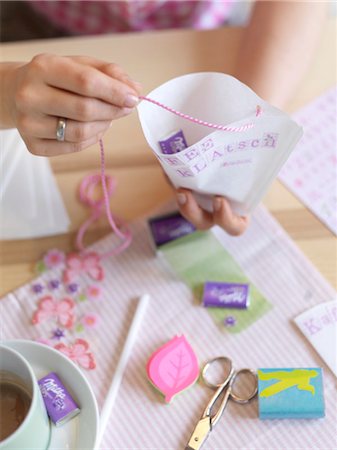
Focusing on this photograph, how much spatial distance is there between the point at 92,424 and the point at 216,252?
24cm

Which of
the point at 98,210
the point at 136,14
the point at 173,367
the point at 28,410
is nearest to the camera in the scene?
the point at 28,410

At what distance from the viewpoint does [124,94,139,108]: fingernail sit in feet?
1.66

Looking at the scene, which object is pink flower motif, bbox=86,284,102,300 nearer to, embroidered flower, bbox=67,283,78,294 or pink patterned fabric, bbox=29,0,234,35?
embroidered flower, bbox=67,283,78,294

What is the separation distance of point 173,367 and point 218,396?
0.05m

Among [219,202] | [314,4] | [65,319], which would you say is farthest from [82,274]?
[314,4]

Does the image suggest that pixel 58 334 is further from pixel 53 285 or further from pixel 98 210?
pixel 98 210

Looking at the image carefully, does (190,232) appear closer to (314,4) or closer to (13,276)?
(13,276)

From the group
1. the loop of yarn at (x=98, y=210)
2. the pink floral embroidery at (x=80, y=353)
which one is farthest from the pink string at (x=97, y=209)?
the pink floral embroidery at (x=80, y=353)

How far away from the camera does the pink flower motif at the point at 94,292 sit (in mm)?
659

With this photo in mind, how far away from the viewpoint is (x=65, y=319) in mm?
641

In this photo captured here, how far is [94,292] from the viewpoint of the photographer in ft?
2.17

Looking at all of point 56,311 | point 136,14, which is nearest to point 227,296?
point 56,311

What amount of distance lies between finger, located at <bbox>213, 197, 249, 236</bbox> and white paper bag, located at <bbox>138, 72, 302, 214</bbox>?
3 cm

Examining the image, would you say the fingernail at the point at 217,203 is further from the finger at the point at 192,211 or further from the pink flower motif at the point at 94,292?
the pink flower motif at the point at 94,292
